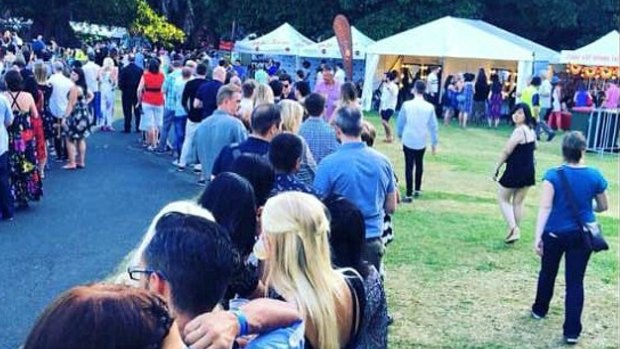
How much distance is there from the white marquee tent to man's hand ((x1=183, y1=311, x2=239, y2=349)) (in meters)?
23.8

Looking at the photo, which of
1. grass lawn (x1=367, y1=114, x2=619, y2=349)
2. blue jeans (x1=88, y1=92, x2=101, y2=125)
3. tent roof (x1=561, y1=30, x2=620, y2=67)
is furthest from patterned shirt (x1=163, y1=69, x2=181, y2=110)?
tent roof (x1=561, y1=30, x2=620, y2=67)

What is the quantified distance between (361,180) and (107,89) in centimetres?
1223

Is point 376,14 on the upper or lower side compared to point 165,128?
upper

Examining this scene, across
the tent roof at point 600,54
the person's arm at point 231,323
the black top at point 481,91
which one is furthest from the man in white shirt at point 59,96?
the tent roof at point 600,54

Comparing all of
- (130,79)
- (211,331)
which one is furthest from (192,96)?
(211,331)

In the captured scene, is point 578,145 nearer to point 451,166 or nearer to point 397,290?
point 397,290

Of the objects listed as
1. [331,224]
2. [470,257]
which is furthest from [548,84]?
[331,224]

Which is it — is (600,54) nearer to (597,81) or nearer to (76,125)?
(597,81)

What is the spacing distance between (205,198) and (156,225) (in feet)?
3.20

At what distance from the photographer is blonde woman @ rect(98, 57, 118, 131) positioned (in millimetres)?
16875

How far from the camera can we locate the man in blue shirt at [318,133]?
739 centimetres

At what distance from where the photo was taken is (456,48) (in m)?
25.5

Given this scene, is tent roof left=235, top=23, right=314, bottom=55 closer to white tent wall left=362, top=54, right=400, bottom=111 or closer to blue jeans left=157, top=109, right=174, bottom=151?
white tent wall left=362, top=54, right=400, bottom=111

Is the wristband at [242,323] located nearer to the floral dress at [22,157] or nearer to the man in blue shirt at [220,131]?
the man in blue shirt at [220,131]
